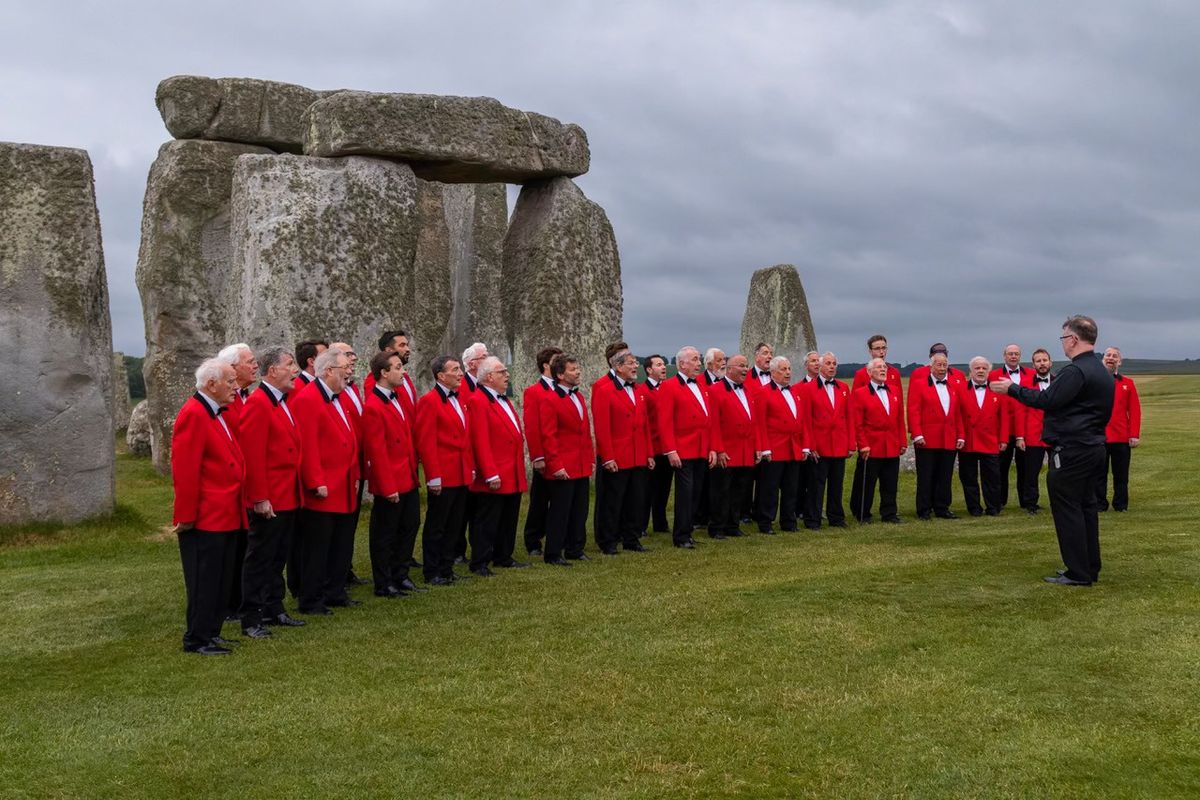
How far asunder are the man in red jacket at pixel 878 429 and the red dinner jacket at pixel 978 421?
989mm

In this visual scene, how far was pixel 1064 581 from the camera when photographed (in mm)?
8711

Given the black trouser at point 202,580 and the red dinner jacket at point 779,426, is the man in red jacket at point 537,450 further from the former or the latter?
the black trouser at point 202,580

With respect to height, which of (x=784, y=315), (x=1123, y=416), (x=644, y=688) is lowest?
(x=644, y=688)

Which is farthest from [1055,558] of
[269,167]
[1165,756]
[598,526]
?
[269,167]

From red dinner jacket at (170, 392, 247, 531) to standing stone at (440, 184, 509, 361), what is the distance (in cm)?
1382

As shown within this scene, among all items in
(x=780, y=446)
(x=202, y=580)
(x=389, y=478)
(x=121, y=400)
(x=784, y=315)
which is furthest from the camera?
(x=121, y=400)

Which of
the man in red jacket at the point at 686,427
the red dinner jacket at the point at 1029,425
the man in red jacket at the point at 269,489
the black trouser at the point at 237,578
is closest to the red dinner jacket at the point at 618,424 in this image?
the man in red jacket at the point at 686,427

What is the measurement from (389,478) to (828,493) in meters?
6.01

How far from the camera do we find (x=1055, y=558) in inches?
386

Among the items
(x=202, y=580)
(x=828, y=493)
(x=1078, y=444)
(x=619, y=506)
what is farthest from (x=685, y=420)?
(x=202, y=580)

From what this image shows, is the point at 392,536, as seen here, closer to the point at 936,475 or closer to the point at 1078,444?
the point at 1078,444

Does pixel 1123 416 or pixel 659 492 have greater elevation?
pixel 1123 416

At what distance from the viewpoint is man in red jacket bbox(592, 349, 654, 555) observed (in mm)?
11102

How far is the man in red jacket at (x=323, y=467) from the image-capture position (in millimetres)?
8258
